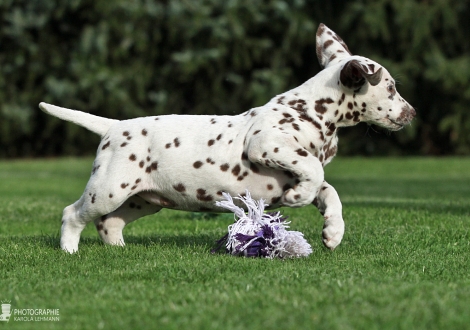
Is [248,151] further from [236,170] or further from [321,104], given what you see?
[321,104]

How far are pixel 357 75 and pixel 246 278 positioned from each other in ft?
5.66

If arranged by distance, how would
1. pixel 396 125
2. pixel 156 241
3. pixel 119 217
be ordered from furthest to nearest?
pixel 156 241 < pixel 119 217 < pixel 396 125

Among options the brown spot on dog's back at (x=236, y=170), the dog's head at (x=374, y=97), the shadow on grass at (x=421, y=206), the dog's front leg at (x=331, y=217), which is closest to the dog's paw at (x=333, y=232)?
the dog's front leg at (x=331, y=217)

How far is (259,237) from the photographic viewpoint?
514cm

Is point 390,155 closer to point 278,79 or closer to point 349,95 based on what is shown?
point 278,79

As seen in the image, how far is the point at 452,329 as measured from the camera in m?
3.23

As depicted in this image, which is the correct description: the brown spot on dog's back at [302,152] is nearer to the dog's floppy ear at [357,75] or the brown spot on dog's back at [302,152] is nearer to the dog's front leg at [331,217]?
the dog's front leg at [331,217]

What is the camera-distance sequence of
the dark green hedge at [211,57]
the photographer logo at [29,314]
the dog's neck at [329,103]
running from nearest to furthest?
the photographer logo at [29,314], the dog's neck at [329,103], the dark green hedge at [211,57]

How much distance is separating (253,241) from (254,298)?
1.36 m

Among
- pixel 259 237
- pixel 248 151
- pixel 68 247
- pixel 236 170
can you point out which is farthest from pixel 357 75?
pixel 68 247

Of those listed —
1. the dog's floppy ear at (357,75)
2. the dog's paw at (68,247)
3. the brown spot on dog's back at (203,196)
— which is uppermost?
the dog's floppy ear at (357,75)

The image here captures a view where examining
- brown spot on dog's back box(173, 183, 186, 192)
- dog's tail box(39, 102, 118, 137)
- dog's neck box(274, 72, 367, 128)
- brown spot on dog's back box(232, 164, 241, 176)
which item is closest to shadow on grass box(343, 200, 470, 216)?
dog's neck box(274, 72, 367, 128)

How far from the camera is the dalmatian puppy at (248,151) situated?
5.16 metres

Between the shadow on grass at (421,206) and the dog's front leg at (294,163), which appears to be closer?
the dog's front leg at (294,163)
